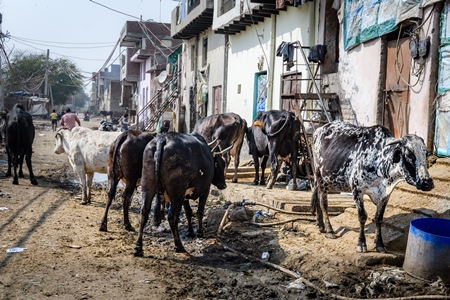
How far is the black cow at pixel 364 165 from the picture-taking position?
5575 millimetres

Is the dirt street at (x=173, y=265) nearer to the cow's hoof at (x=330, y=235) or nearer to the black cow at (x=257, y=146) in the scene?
the cow's hoof at (x=330, y=235)

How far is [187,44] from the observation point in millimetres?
26859

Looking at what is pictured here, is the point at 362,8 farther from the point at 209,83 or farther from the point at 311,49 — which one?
the point at 209,83

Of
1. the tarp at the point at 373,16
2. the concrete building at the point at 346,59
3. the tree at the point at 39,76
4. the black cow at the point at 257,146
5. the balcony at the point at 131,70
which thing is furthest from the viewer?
the tree at the point at 39,76

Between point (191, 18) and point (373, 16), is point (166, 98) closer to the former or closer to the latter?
point (191, 18)

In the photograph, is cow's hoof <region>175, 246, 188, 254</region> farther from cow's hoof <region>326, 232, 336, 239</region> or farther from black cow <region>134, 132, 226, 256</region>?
cow's hoof <region>326, 232, 336, 239</region>

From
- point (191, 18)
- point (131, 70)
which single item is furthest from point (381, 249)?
point (131, 70)

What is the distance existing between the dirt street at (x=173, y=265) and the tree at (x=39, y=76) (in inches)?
1906

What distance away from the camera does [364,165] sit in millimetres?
6176

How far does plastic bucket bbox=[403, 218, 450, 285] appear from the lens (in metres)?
5.04

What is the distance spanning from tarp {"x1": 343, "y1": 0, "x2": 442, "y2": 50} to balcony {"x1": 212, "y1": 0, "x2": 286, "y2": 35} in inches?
154

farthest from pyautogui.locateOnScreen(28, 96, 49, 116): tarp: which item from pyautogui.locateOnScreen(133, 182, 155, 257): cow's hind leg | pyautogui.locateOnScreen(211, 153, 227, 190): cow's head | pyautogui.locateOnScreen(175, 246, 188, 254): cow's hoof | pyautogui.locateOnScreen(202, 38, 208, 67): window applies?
pyautogui.locateOnScreen(175, 246, 188, 254): cow's hoof

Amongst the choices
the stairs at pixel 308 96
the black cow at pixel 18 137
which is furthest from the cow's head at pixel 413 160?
the black cow at pixel 18 137

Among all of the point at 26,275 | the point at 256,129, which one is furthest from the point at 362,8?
the point at 26,275
